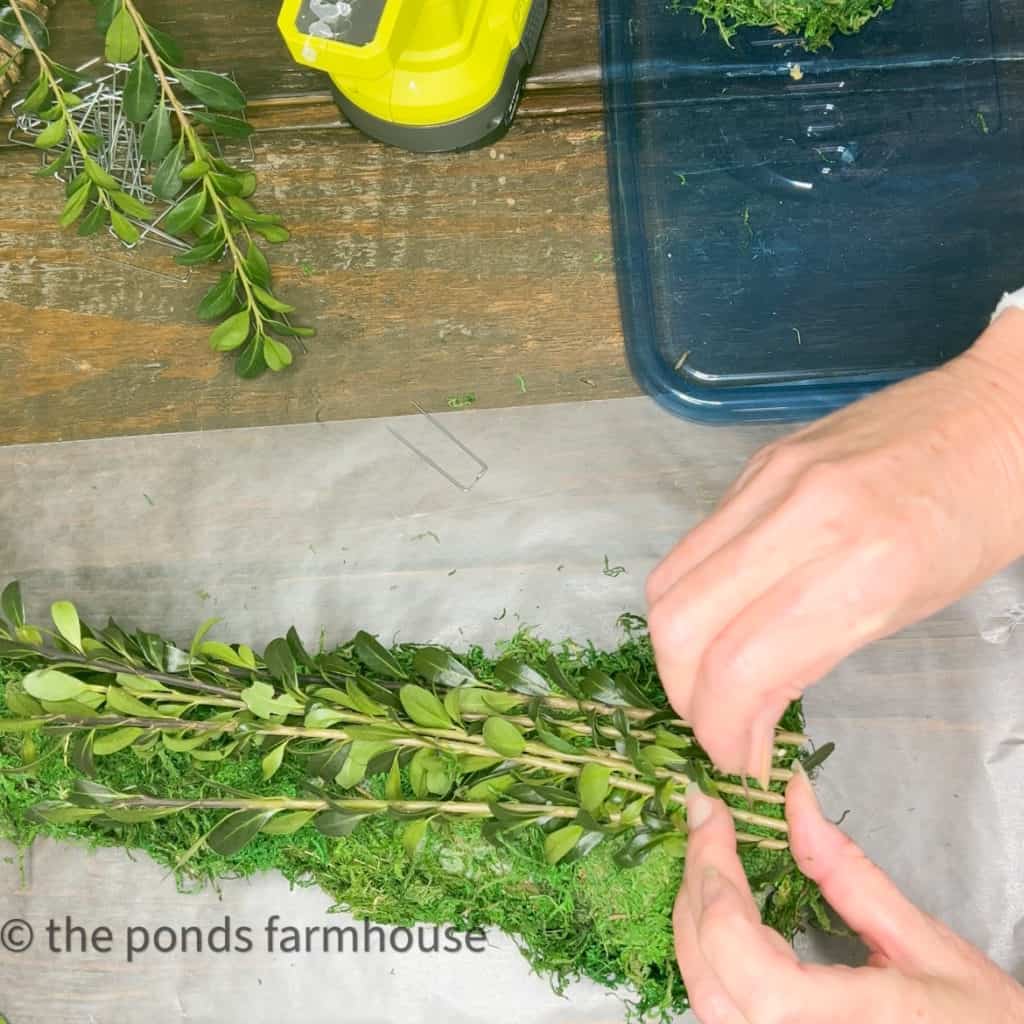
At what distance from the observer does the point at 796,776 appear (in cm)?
85

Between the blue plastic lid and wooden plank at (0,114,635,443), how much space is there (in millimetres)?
57

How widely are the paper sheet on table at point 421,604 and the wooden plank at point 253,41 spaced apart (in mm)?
394

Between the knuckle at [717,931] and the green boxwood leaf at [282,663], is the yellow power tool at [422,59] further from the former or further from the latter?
the knuckle at [717,931]

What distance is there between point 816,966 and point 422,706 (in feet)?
1.19

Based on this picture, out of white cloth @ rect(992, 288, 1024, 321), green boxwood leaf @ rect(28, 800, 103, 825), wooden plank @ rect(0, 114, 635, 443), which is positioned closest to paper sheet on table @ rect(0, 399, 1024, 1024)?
wooden plank @ rect(0, 114, 635, 443)

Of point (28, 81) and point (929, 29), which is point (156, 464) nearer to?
point (28, 81)

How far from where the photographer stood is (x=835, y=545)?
613 millimetres

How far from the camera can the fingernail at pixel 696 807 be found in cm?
83

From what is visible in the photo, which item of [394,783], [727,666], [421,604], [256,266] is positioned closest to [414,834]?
[394,783]

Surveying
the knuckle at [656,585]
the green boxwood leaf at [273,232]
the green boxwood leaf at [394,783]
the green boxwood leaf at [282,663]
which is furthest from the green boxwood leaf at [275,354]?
the knuckle at [656,585]

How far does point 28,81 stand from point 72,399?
38 cm

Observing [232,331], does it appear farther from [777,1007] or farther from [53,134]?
[777,1007]

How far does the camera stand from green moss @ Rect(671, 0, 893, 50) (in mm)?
1094

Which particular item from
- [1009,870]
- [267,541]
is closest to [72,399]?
[267,541]
